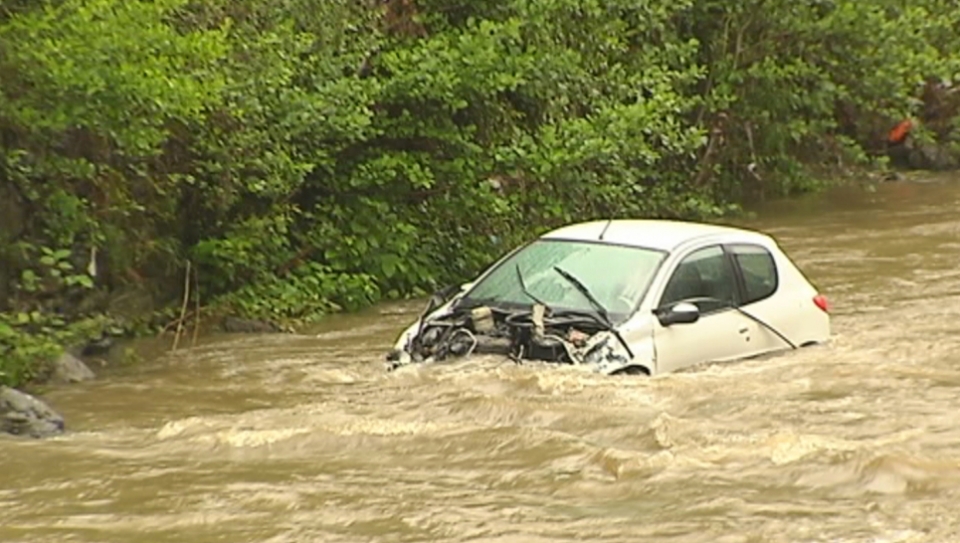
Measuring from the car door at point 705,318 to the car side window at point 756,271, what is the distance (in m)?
0.13

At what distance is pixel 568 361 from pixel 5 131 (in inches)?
216

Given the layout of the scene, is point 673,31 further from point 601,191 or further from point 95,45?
point 95,45

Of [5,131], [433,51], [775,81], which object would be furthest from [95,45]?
[775,81]

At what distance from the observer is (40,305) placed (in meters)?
14.9

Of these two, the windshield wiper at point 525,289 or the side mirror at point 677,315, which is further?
the windshield wiper at point 525,289

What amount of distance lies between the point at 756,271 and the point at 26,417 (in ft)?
17.5

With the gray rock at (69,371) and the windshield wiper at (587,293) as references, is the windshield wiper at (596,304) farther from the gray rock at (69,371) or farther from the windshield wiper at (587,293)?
the gray rock at (69,371)

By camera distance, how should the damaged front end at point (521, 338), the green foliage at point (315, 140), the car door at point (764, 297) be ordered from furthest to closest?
1. the green foliage at point (315, 140)
2. the car door at point (764, 297)
3. the damaged front end at point (521, 338)

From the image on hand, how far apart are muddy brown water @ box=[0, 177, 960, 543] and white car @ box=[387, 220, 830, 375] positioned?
18cm

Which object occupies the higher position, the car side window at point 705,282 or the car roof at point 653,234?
the car roof at point 653,234

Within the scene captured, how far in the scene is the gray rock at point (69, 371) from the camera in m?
13.3

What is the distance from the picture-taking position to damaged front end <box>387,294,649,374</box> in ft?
37.8

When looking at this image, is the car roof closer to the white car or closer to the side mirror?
the white car

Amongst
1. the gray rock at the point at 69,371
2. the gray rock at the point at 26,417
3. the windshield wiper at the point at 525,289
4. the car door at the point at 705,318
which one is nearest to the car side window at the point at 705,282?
the car door at the point at 705,318
